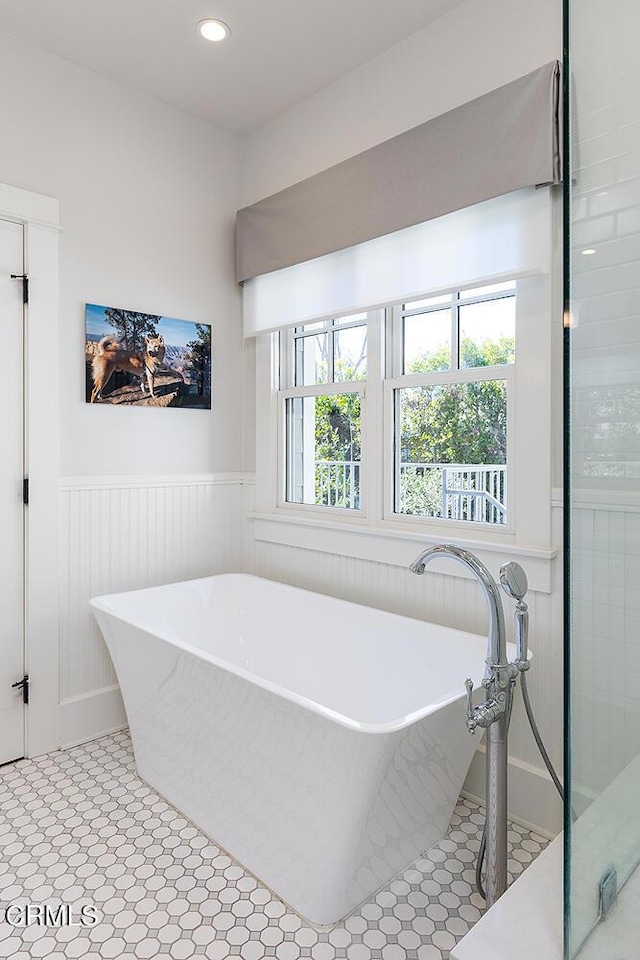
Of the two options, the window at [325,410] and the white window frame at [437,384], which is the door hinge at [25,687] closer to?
the window at [325,410]

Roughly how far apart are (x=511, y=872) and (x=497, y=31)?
107 inches

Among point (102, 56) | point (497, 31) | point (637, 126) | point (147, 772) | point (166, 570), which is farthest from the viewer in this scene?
point (166, 570)

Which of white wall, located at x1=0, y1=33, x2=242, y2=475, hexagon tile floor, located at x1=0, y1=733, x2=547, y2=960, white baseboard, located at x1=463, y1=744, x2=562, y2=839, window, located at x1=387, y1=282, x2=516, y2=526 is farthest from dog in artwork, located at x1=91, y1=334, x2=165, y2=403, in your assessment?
white baseboard, located at x1=463, y1=744, x2=562, y2=839

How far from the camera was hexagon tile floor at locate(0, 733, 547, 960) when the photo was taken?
5.03 feet

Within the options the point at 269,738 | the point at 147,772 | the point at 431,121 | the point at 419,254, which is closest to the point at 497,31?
the point at 431,121

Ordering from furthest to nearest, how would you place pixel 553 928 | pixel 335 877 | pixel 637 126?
pixel 335 877 < pixel 553 928 < pixel 637 126

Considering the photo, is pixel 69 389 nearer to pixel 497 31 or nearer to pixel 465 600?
pixel 465 600

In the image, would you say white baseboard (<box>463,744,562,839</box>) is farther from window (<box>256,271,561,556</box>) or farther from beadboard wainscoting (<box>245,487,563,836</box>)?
window (<box>256,271,561,556</box>)

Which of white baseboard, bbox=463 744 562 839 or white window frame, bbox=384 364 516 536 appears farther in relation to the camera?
white window frame, bbox=384 364 516 536

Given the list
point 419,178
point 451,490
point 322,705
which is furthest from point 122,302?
point 322,705

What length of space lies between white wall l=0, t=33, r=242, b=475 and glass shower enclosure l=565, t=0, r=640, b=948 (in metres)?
2.20

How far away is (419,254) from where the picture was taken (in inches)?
90.5

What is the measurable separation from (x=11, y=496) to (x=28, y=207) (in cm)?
114

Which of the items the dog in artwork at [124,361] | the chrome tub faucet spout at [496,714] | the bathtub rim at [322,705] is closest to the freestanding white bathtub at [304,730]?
the bathtub rim at [322,705]
